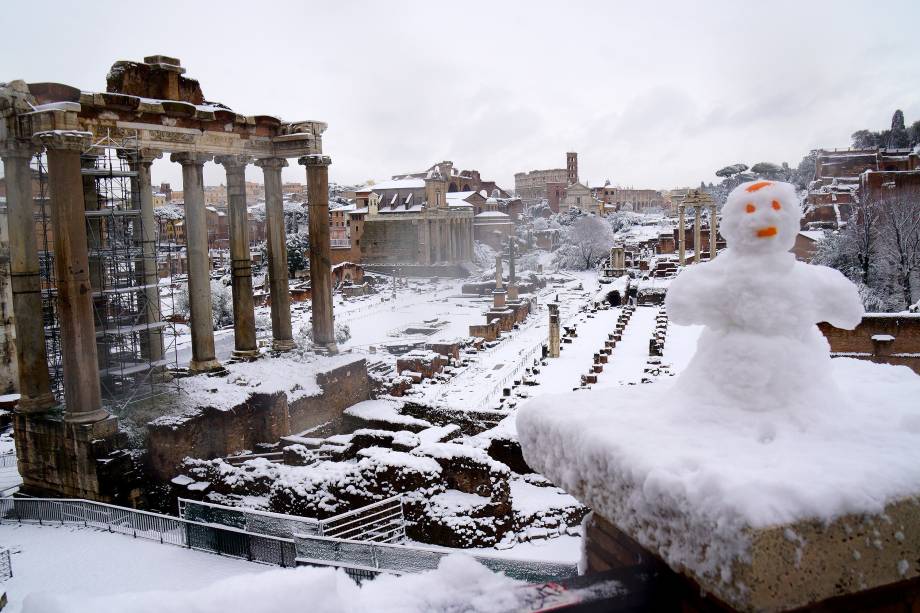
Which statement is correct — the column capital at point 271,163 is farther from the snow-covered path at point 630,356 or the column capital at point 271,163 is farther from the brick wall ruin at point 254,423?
the snow-covered path at point 630,356

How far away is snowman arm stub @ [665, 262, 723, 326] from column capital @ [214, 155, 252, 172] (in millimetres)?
12887

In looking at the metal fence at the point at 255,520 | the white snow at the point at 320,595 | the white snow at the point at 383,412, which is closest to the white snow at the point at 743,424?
the white snow at the point at 320,595

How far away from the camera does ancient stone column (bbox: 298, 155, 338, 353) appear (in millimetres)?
14195

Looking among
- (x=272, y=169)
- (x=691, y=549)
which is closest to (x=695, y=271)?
(x=691, y=549)

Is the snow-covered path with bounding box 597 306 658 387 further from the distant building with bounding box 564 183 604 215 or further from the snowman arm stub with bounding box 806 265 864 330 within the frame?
the distant building with bounding box 564 183 604 215

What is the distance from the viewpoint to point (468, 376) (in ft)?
73.4

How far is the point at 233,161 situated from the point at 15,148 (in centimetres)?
413

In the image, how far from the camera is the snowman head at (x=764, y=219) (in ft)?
7.15

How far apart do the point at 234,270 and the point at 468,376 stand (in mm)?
10175

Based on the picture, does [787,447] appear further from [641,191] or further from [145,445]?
[641,191]

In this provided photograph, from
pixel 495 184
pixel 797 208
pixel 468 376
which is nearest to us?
pixel 797 208

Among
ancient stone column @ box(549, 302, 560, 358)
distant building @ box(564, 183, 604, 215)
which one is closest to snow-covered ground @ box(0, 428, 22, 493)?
ancient stone column @ box(549, 302, 560, 358)

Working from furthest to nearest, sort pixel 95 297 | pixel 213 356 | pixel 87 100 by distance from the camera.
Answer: pixel 213 356, pixel 95 297, pixel 87 100

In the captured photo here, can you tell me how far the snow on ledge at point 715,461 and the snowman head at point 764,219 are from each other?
532 mm
